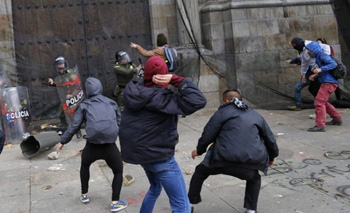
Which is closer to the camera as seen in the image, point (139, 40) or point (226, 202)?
point (226, 202)

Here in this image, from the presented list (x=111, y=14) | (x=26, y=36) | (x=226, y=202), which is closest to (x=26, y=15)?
(x=26, y=36)

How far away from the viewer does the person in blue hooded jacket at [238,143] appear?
3.64 m

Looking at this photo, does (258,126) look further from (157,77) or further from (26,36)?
(26,36)

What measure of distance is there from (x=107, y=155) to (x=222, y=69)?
19.4 ft

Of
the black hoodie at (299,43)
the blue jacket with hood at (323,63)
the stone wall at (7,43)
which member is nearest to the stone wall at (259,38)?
the black hoodie at (299,43)

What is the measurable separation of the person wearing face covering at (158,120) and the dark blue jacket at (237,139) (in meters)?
0.47

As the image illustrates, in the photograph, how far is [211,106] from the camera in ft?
31.8

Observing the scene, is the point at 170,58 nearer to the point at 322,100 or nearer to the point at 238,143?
the point at 322,100

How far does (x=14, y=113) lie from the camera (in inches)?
293

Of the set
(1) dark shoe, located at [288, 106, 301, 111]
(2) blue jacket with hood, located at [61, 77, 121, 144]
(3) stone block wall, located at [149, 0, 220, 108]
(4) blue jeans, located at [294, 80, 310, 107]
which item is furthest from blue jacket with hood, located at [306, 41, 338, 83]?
(2) blue jacket with hood, located at [61, 77, 121, 144]

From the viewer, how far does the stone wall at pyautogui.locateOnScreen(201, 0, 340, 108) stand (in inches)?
378

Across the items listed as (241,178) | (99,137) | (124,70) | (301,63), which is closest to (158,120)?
(241,178)

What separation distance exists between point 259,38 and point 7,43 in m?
5.70

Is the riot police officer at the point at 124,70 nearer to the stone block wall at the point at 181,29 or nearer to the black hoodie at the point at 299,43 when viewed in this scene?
the stone block wall at the point at 181,29
